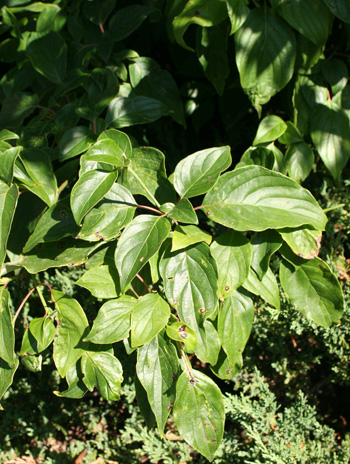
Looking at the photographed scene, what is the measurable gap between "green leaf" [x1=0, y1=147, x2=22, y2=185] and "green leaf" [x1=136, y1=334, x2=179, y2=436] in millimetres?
585

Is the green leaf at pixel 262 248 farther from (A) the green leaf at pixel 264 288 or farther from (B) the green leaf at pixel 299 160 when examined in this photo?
(B) the green leaf at pixel 299 160

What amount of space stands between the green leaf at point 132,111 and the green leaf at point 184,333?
2.17ft

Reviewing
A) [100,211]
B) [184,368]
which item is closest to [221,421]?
[184,368]

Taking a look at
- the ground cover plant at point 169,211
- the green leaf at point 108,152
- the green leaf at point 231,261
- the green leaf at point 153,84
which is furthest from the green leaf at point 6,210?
the green leaf at point 153,84

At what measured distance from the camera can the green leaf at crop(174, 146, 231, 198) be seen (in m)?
1.16

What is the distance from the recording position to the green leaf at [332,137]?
159 cm

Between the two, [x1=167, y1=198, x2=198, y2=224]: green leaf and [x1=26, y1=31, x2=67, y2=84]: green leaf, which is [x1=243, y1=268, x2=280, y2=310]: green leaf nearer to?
[x1=167, y1=198, x2=198, y2=224]: green leaf

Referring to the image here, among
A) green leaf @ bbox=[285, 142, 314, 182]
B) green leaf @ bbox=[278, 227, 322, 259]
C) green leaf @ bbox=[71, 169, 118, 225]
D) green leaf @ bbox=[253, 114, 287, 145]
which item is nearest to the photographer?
green leaf @ bbox=[71, 169, 118, 225]

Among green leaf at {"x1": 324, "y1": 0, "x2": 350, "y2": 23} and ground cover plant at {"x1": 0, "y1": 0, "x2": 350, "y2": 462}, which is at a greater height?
green leaf at {"x1": 324, "y1": 0, "x2": 350, "y2": 23}

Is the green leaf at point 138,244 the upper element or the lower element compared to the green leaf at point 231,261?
upper

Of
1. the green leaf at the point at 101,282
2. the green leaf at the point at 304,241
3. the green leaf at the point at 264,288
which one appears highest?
the green leaf at the point at 304,241

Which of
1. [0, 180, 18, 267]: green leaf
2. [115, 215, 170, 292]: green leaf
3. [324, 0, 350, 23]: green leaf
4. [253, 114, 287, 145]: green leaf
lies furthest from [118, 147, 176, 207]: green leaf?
[324, 0, 350, 23]: green leaf

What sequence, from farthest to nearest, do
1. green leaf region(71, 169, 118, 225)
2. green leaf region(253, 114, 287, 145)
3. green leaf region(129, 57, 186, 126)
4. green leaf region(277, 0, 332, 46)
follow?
green leaf region(129, 57, 186, 126)
green leaf region(253, 114, 287, 145)
green leaf region(277, 0, 332, 46)
green leaf region(71, 169, 118, 225)

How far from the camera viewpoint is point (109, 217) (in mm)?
1146
